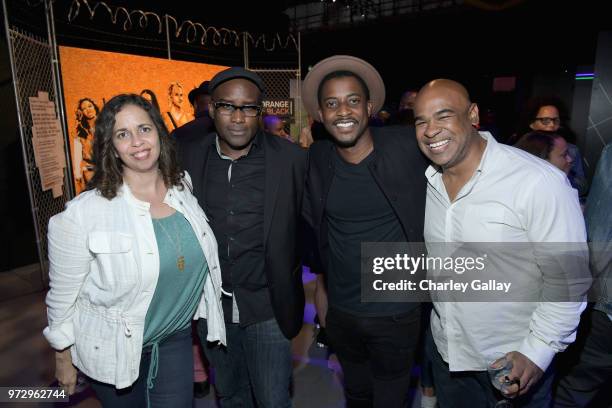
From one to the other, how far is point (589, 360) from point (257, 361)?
1.72 metres

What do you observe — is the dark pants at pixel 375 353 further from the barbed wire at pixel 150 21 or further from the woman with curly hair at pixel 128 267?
the barbed wire at pixel 150 21

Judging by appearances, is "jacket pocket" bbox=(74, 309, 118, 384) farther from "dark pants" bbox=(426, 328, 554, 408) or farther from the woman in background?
the woman in background

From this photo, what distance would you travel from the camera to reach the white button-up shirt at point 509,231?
152cm

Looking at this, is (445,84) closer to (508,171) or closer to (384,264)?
(508,171)

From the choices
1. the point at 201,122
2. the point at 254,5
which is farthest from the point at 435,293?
the point at 254,5

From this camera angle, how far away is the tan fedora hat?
2199 millimetres

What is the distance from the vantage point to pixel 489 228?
1634 millimetres

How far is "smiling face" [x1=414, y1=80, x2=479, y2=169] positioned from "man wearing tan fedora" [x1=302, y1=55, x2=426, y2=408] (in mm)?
338

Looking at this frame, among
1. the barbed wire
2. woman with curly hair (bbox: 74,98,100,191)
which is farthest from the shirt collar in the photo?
woman with curly hair (bbox: 74,98,100,191)

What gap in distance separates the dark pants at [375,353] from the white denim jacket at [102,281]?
1.05m

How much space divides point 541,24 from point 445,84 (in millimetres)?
10309

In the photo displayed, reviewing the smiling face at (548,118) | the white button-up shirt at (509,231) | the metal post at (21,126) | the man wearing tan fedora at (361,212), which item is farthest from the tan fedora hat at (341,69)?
the metal post at (21,126)

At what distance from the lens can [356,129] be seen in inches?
83.0

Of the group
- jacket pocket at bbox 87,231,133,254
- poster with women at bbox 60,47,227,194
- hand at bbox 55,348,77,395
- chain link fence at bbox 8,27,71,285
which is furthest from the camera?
poster with women at bbox 60,47,227,194
